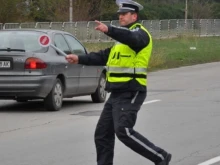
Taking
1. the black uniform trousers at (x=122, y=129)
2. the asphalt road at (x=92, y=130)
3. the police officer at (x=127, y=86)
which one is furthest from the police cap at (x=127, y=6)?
the asphalt road at (x=92, y=130)

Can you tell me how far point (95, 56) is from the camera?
8273 millimetres

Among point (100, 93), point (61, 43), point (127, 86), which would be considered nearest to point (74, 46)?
point (61, 43)

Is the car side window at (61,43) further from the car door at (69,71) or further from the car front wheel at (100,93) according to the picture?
Result: the car front wheel at (100,93)

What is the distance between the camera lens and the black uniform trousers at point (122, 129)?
7.93 m

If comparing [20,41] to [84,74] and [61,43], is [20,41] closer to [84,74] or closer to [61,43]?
[61,43]

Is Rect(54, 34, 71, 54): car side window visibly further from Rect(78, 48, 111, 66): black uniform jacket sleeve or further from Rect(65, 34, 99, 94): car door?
Rect(78, 48, 111, 66): black uniform jacket sleeve

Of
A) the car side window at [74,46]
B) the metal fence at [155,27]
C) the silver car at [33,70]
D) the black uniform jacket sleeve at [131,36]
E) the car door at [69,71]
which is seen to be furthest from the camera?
the metal fence at [155,27]

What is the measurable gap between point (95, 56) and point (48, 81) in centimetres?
631

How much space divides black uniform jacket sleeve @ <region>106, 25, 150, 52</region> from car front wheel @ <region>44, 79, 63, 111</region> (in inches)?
273

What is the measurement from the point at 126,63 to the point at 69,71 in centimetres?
740

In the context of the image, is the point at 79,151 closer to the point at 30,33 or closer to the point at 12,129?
the point at 12,129

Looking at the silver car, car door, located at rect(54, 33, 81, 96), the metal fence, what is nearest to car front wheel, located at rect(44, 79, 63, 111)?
the silver car

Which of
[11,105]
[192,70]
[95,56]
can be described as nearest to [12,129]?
[11,105]

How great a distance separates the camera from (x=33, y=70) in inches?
566
